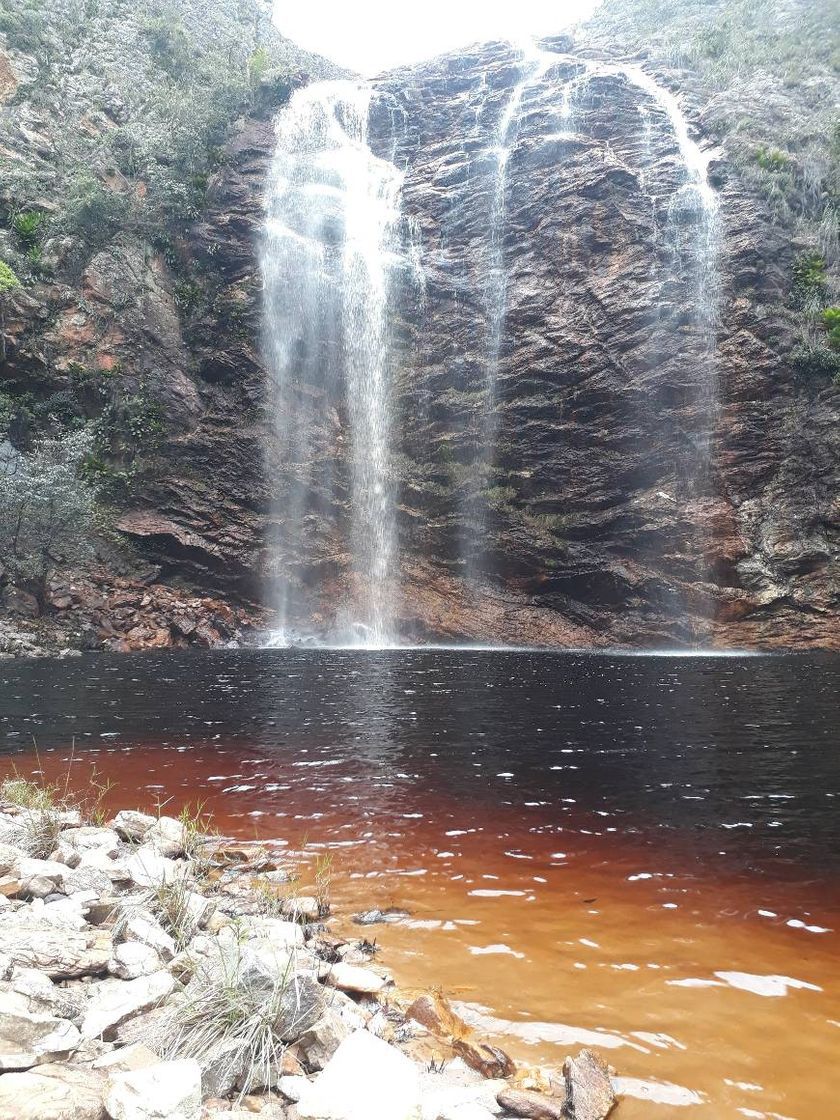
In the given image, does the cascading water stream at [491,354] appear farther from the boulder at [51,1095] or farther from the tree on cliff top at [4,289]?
the boulder at [51,1095]

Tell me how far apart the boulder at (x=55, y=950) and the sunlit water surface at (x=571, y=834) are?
4.94 ft

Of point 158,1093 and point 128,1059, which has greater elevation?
point 158,1093

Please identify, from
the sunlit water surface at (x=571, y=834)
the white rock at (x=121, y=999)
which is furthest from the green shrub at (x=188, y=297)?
the white rock at (x=121, y=999)

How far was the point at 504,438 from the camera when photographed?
29.4 metres

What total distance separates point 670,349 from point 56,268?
25633mm

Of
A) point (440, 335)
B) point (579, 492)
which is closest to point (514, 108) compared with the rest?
point (440, 335)

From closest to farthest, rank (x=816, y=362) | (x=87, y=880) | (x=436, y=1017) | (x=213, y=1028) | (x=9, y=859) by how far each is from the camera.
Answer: (x=213, y=1028) < (x=436, y=1017) < (x=87, y=880) < (x=9, y=859) < (x=816, y=362)

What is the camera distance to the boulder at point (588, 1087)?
8.02ft

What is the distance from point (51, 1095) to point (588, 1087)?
6.04 ft

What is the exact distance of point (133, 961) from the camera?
10.1ft

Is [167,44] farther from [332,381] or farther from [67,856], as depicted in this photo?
[67,856]

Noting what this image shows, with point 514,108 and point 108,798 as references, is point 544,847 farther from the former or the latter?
point 514,108

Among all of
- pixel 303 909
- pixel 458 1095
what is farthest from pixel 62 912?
pixel 458 1095

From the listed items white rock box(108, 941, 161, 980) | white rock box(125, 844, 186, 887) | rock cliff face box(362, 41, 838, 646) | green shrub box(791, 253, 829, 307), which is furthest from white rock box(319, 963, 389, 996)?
green shrub box(791, 253, 829, 307)
